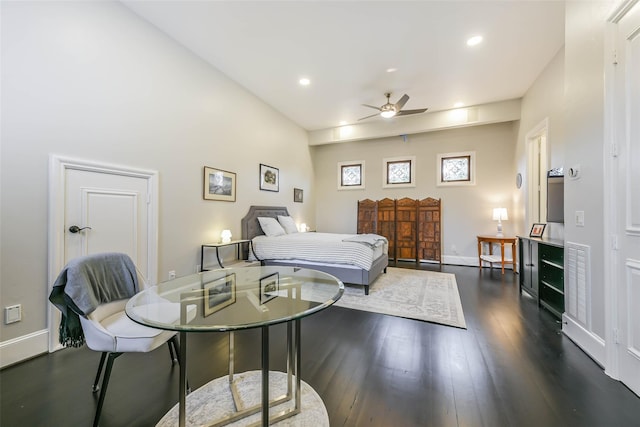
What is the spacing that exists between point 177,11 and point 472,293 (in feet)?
17.4

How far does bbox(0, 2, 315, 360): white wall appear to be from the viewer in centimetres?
192

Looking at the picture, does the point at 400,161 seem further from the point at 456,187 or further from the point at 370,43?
the point at 370,43

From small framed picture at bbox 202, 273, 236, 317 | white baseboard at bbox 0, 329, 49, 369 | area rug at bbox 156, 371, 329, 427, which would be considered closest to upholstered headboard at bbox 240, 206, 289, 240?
small framed picture at bbox 202, 273, 236, 317

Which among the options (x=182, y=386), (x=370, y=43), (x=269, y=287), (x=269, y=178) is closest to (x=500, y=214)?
(x=370, y=43)

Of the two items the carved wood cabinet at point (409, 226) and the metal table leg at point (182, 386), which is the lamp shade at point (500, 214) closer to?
the carved wood cabinet at point (409, 226)

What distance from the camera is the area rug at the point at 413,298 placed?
2.80 m

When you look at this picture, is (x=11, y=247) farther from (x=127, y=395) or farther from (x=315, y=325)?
(x=315, y=325)

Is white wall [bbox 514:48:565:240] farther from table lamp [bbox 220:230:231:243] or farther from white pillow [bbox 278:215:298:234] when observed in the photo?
table lamp [bbox 220:230:231:243]

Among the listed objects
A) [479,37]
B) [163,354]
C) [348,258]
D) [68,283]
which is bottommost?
[163,354]

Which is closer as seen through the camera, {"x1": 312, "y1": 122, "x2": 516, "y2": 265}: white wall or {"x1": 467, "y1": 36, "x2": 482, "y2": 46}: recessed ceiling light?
{"x1": 467, "y1": 36, "x2": 482, "y2": 46}: recessed ceiling light

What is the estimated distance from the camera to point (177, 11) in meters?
2.71

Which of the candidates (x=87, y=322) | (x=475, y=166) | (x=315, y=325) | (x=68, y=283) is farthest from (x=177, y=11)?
(x=475, y=166)

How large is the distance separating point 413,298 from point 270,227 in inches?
110

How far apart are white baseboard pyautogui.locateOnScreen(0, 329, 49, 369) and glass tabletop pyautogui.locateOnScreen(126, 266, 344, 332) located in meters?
1.35
